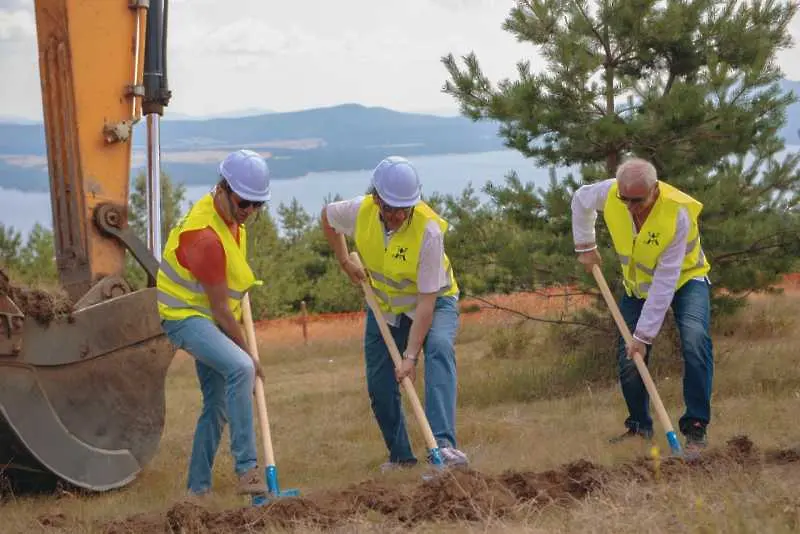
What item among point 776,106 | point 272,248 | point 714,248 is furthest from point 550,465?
point 272,248

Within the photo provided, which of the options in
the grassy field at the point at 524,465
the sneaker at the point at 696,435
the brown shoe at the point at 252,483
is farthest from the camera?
the sneaker at the point at 696,435

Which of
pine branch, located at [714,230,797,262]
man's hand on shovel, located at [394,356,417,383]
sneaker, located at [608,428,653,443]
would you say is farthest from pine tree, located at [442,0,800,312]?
man's hand on shovel, located at [394,356,417,383]

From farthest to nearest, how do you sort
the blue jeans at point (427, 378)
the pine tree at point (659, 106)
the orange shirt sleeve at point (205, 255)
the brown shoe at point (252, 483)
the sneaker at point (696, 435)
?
the pine tree at point (659, 106), the sneaker at point (696, 435), the blue jeans at point (427, 378), the brown shoe at point (252, 483), the orange shirt sleeve at point (205, 255)

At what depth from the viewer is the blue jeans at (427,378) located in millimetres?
7008

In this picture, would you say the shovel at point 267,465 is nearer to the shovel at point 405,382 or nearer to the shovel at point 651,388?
the shovel at point 405,382

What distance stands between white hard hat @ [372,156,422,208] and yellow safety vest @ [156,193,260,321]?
0.78 metres

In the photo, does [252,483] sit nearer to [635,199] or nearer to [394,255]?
[394,255]

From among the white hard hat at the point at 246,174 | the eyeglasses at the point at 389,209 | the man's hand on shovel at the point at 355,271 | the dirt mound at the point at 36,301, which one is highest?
the white hard hat at the point at 246,174

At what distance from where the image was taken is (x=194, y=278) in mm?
6324

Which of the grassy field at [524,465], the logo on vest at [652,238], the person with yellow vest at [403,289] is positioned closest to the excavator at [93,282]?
the grassy field at [524,465]

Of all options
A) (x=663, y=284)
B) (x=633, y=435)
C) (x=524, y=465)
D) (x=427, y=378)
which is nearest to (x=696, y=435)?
(x=633, y=435)

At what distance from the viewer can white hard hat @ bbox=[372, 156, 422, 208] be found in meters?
6.62

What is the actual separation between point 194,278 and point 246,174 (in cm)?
61

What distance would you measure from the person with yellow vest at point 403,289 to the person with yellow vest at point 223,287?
82 cm
